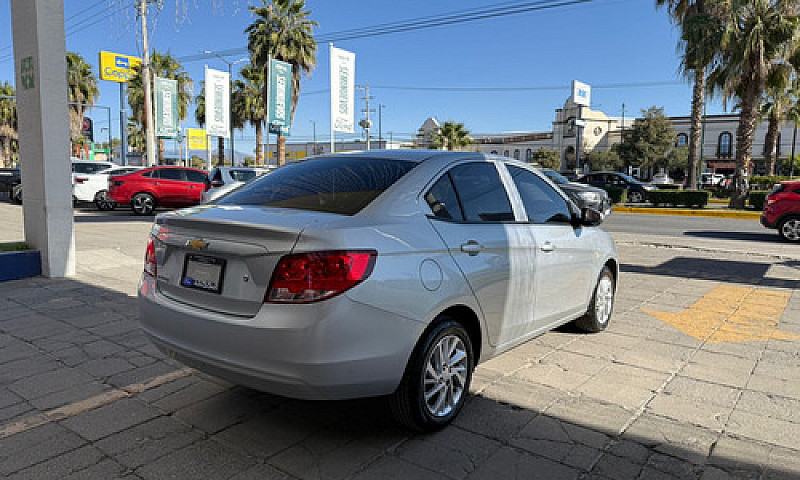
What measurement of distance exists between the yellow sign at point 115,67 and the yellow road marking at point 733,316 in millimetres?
40952

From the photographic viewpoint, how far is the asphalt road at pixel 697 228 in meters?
13.9

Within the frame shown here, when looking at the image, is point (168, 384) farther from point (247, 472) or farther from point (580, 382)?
point (580, 382)

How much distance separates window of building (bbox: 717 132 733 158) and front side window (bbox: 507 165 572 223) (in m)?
70.6

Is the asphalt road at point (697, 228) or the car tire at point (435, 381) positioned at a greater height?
the car tire at point (435, 381)

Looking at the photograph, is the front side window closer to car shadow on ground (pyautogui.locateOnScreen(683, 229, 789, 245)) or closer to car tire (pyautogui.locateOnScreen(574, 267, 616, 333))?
car tire (pyautogui.locateOnScreen(574, 267, 616, 333))

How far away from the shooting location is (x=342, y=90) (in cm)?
2484

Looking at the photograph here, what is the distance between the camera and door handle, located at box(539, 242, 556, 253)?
3.96 meters

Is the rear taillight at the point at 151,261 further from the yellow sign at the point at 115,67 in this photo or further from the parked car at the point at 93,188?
the yellow sign at the point at 115,67

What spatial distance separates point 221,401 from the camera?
11.8ft

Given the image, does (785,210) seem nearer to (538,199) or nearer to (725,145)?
(538,199)

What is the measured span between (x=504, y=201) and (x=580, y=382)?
1.40m

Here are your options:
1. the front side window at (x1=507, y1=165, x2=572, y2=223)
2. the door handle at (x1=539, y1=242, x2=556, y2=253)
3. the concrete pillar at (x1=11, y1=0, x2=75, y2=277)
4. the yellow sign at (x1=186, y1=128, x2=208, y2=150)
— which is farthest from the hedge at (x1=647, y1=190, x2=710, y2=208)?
the yellow sign at (x1=186, y1=128, x2=208, y2=150)

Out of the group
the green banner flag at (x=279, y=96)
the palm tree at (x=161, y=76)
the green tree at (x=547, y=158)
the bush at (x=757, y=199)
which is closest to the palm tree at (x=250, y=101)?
the palm tree at (x=161, y=76)

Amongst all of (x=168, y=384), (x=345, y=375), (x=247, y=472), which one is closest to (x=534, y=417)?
(x=345, y=375)
